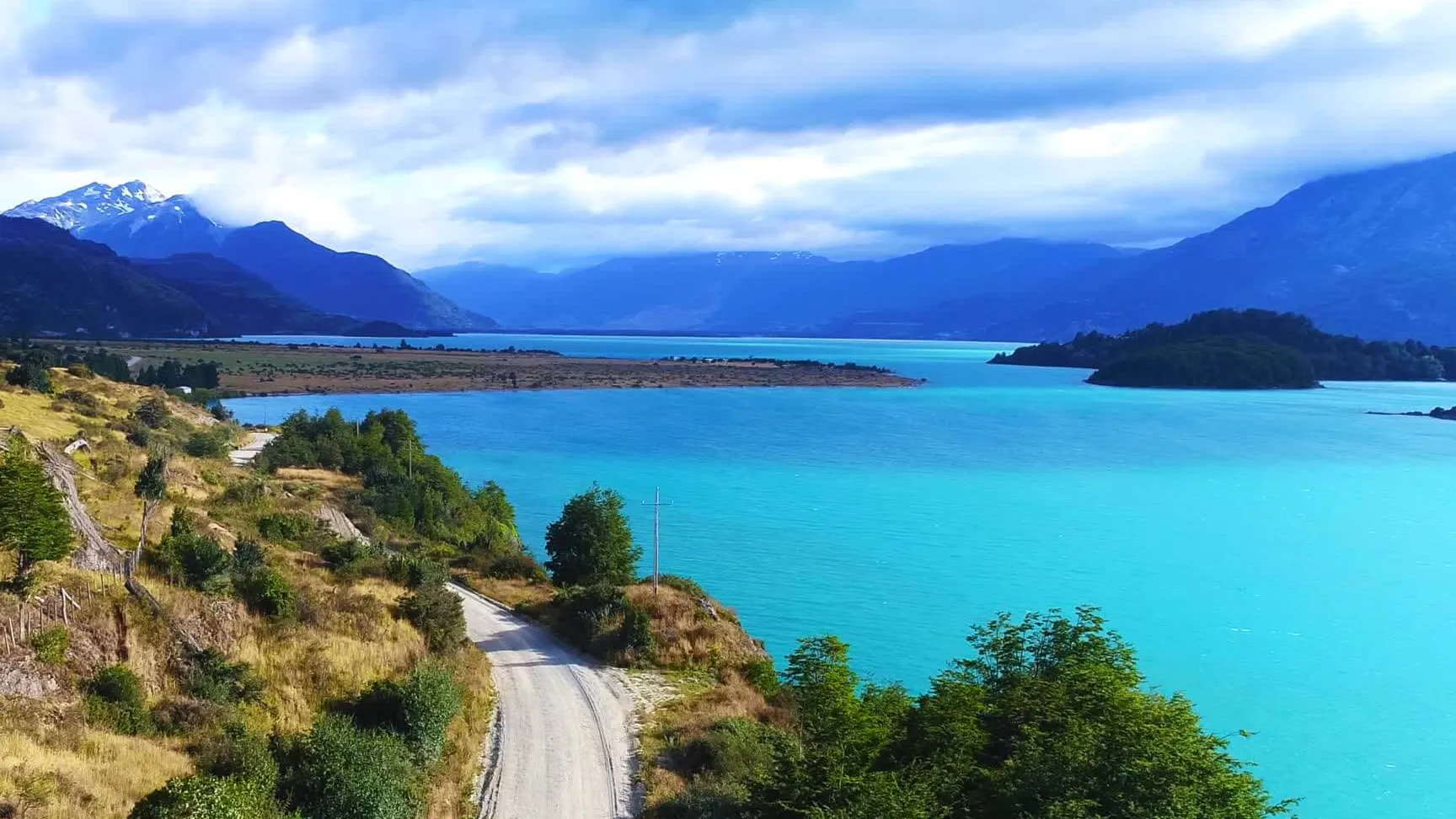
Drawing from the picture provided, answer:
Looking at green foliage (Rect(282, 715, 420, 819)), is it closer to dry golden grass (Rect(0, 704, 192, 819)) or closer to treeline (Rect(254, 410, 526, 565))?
dry golden grass (Rect(0, 704, 192, 819))

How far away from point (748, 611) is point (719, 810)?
77.0 feet

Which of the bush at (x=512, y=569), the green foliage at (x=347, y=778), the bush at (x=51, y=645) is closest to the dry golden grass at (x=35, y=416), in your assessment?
the bush at (x=512, y=569)

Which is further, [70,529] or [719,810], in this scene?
[70,529]

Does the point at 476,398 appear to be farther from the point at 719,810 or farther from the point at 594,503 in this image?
the point at 719,810

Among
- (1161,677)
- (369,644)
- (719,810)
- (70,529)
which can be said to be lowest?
(1161,677)

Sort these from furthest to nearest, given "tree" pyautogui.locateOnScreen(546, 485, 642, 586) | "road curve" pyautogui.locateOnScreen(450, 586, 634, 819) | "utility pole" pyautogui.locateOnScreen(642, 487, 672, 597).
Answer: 1. "utility pole" pyautogui.locateOnScreen(642, 487, 672, 597)
2. "tree" pyautogui.locateOnScreen(546, 485, 642, 586)
3. "road curve" pyautogui.locateOnScreen(450, 586, 634, 819)

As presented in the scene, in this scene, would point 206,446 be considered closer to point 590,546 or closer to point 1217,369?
point 590,546

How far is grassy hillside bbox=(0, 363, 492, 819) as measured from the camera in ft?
47.2

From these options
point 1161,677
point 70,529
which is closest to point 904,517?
point 1161,677

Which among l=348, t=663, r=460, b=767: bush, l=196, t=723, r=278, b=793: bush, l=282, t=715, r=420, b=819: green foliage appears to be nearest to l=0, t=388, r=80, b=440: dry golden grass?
l=348, t=663, r=460, b=767: bush

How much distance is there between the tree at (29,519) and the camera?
17375mm

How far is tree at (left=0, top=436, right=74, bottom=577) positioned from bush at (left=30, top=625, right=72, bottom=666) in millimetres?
1590

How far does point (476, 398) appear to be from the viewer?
13062 centimetres

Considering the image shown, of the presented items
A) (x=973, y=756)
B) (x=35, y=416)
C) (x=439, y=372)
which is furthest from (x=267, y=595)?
(x=439, y=372)
